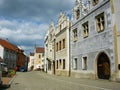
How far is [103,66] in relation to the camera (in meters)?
24.8

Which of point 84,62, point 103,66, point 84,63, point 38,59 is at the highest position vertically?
point 38,59

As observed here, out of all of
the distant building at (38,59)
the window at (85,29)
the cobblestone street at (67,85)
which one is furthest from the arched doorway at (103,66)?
the distant building at (38,59)

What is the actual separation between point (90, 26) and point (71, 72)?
1032cm

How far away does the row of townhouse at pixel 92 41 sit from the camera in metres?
22.2

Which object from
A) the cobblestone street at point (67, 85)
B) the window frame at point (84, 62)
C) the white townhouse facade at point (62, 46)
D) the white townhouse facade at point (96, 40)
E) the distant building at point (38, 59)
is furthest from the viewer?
the distant building at point (38, 59)

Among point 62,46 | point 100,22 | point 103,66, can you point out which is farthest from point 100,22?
point 62,46

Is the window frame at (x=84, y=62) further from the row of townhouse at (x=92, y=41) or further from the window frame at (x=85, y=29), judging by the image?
the window frame at (x=85, y=29)

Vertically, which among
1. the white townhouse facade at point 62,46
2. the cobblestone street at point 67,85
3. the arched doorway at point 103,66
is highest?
the white townhouse facade at point 62,46

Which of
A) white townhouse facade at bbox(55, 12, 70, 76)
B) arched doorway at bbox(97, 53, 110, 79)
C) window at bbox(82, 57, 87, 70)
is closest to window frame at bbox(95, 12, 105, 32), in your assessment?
arched doorway at bbox(97, 53, 110, 79)

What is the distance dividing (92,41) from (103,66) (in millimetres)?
3471

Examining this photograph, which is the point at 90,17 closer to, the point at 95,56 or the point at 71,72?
the point at 95,56

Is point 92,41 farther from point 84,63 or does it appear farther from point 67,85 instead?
point 67,85

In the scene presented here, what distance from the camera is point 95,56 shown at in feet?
85.7

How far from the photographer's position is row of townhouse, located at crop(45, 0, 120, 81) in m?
22.2
